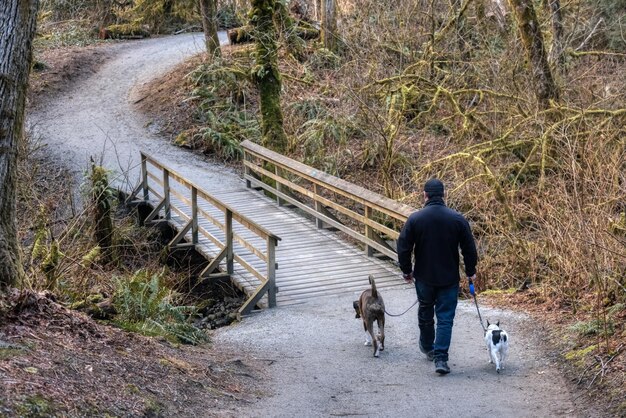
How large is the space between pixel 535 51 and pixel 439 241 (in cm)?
1004

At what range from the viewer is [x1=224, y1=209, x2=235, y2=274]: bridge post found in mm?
13172

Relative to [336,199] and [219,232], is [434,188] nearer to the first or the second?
[219,232]

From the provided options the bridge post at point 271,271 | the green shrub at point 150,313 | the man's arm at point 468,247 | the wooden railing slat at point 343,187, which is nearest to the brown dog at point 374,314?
the man's arm at point 468,247

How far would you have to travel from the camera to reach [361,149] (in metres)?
22.5

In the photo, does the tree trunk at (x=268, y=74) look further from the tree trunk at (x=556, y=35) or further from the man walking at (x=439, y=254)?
the man walking at (x=439, y=254)

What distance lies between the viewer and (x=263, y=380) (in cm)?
824

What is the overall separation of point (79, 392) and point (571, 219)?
21.1ft

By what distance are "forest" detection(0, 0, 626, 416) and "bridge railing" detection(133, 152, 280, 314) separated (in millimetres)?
540

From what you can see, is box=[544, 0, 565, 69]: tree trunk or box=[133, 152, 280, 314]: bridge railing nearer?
box=[133, 152, 280, 314]: bridge railing

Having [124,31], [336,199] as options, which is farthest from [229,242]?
[124,31]

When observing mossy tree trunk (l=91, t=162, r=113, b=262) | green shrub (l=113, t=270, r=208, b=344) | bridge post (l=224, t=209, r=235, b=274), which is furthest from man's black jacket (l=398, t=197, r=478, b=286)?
mossy tree trunk (l=91, t=162, r=113, b=262)

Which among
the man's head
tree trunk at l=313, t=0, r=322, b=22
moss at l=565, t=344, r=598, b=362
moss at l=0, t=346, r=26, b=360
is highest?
tree trunk at l=313, t=0, r=322, b=22

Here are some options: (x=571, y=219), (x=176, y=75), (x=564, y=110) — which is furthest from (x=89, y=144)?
(x=571, y=219)

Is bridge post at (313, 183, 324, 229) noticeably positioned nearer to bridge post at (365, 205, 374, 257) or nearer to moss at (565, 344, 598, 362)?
bridge post at (365, 205, 374, 257)
